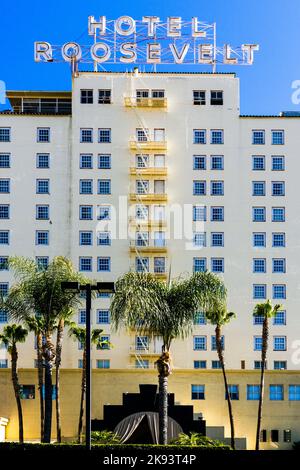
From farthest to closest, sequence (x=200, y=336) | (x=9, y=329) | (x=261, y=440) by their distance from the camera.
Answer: (x=200, y=336) < (x=261, y=440) < (x=9, y=329)

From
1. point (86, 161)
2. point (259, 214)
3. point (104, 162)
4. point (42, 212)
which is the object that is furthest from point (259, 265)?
point (42, 212)

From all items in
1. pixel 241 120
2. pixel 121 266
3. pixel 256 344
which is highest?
pixel 241 120

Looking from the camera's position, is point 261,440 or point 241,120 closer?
point 261,440

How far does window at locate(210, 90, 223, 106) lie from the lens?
92750 millimetres

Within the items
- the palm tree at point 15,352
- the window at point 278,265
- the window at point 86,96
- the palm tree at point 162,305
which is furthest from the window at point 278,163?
the palm tree at point 162,305

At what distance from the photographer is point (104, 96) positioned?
92.4 m

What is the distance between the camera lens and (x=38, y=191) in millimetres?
91062

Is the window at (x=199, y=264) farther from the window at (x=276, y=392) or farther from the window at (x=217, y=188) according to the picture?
the window at (x=276, y=392)

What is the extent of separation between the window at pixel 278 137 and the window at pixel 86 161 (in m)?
18.7

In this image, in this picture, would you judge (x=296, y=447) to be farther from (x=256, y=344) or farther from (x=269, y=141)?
(x=269, y=141)

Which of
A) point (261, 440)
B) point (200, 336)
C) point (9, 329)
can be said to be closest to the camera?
point (9, 329)

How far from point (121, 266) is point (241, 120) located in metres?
19.3

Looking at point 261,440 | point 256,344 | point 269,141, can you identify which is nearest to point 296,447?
point 261,440

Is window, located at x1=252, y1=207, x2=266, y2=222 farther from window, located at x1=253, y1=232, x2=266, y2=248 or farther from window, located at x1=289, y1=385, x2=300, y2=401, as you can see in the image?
window, located at x1=289, y1=385, x2=300, y2=401
